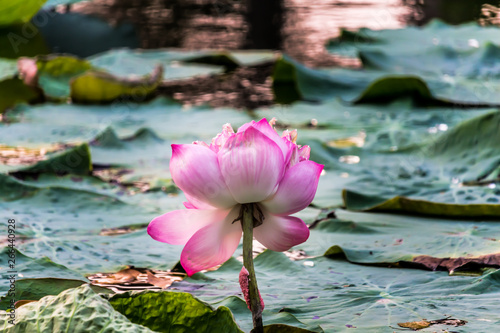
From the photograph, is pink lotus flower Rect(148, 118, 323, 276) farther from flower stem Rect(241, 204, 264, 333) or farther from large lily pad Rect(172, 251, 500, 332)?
large lily pad Rect(172, 251, 500, 332)

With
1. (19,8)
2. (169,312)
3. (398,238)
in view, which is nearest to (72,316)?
(169,312)

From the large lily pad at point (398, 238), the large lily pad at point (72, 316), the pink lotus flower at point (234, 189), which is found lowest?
the large lily pad at point (398, 238)

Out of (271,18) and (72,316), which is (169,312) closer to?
(72,316)

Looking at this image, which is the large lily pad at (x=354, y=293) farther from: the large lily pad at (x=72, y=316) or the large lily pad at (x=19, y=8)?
the large lily pad at (x=19, y=8)

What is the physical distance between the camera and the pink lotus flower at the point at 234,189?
58cm

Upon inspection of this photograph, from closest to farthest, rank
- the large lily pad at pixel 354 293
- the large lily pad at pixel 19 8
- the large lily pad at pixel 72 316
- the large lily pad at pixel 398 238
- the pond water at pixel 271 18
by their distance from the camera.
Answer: the large lily pad at pixel 72 316, the large lily pad at pixel 354 293, the large lily pad at pixel 398 238, the large lily pad at pixel 19 8, the pond water at pixel 271 18

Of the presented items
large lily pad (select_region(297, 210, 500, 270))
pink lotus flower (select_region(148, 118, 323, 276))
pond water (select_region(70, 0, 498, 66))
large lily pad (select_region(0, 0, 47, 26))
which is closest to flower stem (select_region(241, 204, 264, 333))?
pink lotus flower (select_region(148, 118, 323, 276))

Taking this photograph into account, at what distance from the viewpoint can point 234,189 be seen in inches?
22.9

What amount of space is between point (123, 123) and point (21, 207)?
2.77 ft

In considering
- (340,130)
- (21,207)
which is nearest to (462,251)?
(21,207)

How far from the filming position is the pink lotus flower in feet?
1.89

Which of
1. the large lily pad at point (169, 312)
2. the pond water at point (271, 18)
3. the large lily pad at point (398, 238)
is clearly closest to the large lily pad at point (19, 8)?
the pond water at point (271, 18)

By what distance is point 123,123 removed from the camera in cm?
196

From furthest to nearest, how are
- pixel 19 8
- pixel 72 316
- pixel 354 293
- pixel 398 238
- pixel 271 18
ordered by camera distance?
pixel 271 18 → pixel 19 8 → pixel 398 238 → pixel 354 293 → pixel 72 316
